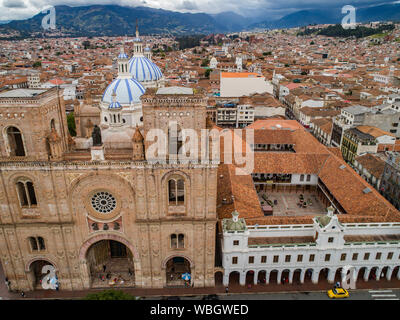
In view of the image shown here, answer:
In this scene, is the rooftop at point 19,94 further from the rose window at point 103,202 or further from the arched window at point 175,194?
the arched window at point 175,194

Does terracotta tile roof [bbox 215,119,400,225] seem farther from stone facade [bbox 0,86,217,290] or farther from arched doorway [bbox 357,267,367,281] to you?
stone facade [bbox 0,86,217,290]

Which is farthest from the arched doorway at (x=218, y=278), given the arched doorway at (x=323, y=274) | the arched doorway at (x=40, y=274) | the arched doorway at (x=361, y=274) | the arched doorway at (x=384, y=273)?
the arched doorway at (x=384, y=273)

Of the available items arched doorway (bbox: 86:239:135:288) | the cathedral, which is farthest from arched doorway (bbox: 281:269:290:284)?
arched doorway (bbox: 86:239:135:288)

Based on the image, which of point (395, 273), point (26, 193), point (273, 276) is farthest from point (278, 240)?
point (26, 193)

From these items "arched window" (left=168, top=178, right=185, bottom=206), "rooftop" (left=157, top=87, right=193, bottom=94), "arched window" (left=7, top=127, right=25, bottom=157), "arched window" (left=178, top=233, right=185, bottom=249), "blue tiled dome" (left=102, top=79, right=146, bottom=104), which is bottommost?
"arched window" (left=178, top=233, right=185, bottom=249)

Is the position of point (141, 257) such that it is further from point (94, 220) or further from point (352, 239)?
point (352, 239)

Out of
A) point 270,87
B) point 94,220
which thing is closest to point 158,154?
point 94,220
